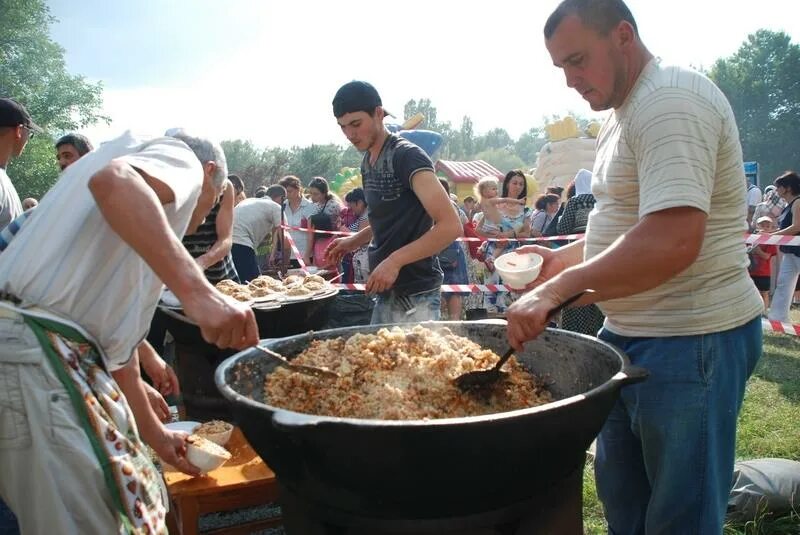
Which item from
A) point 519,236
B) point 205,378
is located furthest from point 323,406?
point 519,236

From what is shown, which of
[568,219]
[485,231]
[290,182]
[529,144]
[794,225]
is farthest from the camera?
[529,144]

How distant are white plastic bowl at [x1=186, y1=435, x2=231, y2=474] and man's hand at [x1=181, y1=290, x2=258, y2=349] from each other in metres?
1.04

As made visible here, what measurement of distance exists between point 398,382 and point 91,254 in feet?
3.29

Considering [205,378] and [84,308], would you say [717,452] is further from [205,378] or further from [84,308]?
[205,378]

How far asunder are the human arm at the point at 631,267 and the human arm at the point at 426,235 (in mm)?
1391

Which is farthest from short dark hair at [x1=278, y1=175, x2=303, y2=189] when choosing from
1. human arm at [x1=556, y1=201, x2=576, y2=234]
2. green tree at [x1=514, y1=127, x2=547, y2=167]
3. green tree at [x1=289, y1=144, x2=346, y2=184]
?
green tree at [x1=514, y1=127, x2=547, y2=167]

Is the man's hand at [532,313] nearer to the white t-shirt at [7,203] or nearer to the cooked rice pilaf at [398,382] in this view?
the cooked rice pilaf at [398,382]

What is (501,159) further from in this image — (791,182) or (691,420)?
(691,420)

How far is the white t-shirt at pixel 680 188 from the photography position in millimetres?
1576

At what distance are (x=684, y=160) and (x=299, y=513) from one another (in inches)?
57.6

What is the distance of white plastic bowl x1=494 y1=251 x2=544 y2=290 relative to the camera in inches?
93.2

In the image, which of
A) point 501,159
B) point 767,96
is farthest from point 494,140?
point 767,96

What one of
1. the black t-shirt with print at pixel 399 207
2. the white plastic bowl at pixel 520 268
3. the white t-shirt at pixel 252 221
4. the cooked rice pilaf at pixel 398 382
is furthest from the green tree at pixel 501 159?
the cooked rice pilaf at pixel 398 382

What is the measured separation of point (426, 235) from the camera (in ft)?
9.93
